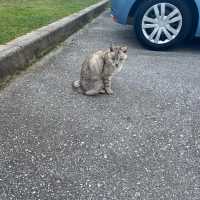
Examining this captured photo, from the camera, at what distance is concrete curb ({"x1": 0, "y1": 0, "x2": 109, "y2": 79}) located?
379cm

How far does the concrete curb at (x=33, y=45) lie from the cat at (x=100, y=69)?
90 centimetres

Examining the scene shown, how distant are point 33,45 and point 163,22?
6.51ft

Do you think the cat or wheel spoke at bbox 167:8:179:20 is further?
wheel spoke at bbox 167:8:179:20

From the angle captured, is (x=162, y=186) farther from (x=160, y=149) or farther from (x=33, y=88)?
(x=33, y=88)

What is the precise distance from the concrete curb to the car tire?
4.24 feet

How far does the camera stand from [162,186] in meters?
2.17

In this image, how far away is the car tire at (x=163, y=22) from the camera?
200 inches

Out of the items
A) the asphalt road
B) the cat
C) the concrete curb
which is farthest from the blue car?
the cat

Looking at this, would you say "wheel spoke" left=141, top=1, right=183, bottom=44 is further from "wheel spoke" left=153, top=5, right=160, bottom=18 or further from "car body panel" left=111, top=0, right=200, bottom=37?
"car body panel" left=111, top=0, right=200, bottom=37

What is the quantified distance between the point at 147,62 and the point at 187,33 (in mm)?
895

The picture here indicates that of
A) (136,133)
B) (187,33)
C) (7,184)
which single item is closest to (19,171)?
(7,184)

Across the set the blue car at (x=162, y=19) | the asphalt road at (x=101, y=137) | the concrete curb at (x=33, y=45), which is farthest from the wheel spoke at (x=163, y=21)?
the concrete curb at (x=33, y=45)

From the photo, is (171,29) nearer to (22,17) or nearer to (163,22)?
(163,22)

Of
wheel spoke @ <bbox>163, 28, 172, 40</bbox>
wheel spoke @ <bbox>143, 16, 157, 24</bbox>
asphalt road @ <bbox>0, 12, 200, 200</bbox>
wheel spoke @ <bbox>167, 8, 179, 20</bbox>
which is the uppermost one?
wheel spoke @ <bbox>167, 8, 179, 20</bbox>
